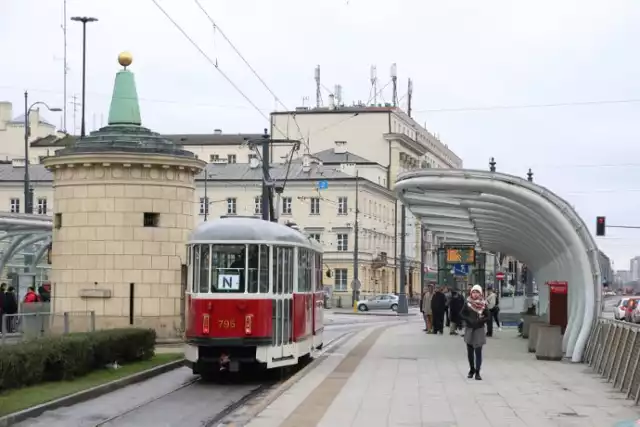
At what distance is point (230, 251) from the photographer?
71.7ft

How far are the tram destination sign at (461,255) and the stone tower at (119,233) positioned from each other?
11.1 meters

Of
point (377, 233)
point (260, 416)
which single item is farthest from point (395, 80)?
point (260, 416)

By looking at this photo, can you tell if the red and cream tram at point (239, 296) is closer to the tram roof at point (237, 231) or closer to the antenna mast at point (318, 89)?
the tram roof at point (237, 231)

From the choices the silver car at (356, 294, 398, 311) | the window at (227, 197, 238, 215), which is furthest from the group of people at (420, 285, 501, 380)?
the window at (227, 197, 238, 215)

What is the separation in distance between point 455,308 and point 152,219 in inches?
448

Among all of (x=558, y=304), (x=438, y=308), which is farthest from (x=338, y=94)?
(x=558, y=304)

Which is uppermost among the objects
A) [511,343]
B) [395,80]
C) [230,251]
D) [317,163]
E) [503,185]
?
[395,80]

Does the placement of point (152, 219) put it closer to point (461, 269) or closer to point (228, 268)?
point (228, 268)

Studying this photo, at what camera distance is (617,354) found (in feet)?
66.6

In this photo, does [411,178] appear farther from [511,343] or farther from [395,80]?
[395,80]

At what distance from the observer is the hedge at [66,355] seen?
58.0ft

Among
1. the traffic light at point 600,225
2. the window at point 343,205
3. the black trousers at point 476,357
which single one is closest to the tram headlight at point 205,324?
the black trousers at point 476,357

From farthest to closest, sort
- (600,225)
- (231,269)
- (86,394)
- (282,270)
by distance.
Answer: (600,225) → (282,270) → (231,269) → (86,394)

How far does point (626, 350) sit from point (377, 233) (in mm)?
79986
